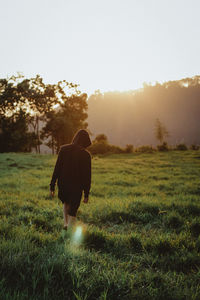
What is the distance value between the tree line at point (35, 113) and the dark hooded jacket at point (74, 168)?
40303 mm

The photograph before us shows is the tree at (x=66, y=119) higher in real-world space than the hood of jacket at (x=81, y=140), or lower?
higher

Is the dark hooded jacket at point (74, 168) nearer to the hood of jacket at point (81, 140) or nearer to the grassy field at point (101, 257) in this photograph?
the hood of jacket at point (81, 140)

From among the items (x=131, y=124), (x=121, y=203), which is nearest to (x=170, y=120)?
(x=131, y=124)

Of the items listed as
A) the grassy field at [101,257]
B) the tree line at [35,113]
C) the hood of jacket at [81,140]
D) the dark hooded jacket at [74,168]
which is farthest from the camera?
the tree line at [35,113]

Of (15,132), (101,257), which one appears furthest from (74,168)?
(15,132)

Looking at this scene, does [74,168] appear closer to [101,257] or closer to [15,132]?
[101,257]

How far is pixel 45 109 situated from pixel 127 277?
47.1 meters

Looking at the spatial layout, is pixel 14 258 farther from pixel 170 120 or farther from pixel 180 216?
pixel 170 120

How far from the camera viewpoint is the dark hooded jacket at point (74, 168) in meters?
4.68

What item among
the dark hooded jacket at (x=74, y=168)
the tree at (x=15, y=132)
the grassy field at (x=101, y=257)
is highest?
the tree at (x=15, y=132)

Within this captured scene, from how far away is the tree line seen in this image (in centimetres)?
4397

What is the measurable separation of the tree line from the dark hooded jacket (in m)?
40.3

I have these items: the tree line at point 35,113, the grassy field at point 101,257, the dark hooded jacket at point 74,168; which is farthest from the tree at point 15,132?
the dark hooded jacket at point 74,168

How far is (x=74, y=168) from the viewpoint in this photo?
15.4 feet
